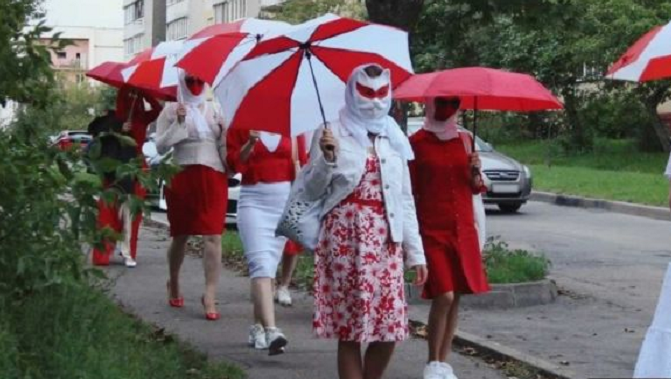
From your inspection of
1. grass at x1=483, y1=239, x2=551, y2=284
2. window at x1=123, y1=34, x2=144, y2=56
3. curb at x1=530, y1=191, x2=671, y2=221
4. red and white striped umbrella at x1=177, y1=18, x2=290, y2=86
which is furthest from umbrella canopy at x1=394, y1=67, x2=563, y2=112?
window at x1=123, y1=34, x2=144, y2=56

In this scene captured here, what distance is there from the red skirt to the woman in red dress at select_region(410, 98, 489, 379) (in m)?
2.65

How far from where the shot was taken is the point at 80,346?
716 cm

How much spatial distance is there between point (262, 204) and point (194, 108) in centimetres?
133

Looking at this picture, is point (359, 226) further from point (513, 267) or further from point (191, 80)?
point (513, 267)

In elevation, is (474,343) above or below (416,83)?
below

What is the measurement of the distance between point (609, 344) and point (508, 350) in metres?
1.07

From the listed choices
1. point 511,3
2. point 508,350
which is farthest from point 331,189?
point 511,3

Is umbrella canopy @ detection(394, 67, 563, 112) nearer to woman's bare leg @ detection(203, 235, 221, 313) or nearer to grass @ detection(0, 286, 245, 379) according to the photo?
grass @ detection(0, 286, 245, 379)

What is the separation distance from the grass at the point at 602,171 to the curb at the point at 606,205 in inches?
11.0

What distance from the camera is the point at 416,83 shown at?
8359 mm

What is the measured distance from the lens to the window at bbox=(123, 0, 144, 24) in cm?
10588

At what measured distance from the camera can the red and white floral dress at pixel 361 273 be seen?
682 centimetres

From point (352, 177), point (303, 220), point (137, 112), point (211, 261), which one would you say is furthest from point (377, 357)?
point (137, 112)

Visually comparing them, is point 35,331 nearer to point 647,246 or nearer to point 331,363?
point 331,363
